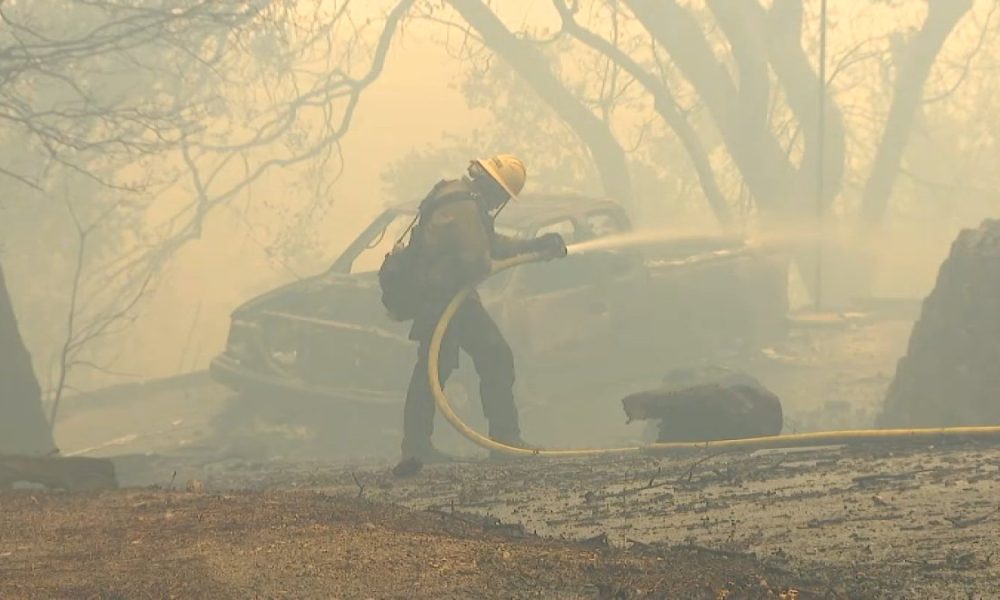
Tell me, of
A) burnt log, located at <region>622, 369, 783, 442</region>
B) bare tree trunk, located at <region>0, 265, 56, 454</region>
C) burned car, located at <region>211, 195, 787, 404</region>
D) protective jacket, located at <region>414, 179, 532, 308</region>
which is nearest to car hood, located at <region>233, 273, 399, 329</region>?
burned car, located at <region>211, 195, 787, 404</region>

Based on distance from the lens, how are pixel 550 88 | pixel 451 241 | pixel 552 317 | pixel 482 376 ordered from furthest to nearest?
pixel 550 88, pixel 552 317, pixel 482 376, pixel 451 241

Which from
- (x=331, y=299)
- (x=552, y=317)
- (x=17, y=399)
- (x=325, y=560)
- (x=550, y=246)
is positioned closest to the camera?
(x=325, y=560)

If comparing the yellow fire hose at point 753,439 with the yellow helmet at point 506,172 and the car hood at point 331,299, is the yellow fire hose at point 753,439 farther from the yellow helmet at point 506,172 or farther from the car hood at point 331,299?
the car hood at point 331,299

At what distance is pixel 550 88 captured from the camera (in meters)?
20.7

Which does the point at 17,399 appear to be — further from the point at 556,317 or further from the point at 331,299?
the point at 556,317

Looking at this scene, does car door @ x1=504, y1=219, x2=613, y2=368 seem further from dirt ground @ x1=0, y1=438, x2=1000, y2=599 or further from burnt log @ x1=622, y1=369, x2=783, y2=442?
dirt ground @ x1=0, y1=438, x2=1000, y2=599

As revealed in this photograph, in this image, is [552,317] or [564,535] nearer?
[564,535]

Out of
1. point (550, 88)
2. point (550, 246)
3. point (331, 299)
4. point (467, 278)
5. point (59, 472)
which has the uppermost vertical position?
point (550, 88)

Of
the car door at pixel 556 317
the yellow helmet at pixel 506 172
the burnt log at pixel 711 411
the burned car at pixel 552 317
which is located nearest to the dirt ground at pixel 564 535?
the burnt log at pixel 711 411

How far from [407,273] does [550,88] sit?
1346cm

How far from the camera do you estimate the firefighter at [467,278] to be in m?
7.67

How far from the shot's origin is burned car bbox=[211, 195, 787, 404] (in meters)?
10.2

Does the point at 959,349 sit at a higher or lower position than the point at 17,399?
higher

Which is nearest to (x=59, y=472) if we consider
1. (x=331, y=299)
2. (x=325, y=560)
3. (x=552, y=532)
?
(x=552, y=532)
